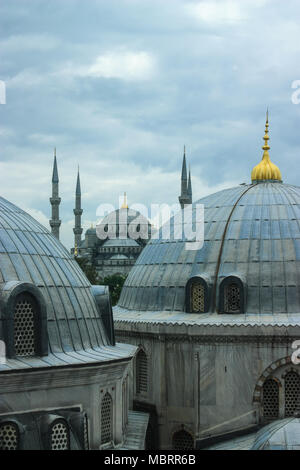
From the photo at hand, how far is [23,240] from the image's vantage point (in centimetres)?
1622

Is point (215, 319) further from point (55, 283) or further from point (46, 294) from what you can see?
point (46, 294)

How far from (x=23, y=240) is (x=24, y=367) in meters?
3.55

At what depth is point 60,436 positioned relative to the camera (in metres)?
13.9

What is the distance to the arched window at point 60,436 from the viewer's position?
1375 centimetres

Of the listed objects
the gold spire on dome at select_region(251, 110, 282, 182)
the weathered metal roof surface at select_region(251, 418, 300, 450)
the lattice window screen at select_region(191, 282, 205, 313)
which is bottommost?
the weathered metal roof surface at select_region(251, 418, 300, 450)

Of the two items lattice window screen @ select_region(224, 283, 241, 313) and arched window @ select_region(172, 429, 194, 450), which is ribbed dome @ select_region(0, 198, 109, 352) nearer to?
lattice window screen @ select_region(224, 283, 241, 313)

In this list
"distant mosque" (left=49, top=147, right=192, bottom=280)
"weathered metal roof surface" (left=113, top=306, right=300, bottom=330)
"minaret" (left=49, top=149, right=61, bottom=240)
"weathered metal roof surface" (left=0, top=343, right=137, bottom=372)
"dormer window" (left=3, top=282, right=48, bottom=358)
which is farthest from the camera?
"distant mosque" (left=49, top=147, right=192, bottom=280)

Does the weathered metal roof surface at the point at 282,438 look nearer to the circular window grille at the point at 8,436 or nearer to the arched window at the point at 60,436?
the arched window at the point at 60,436

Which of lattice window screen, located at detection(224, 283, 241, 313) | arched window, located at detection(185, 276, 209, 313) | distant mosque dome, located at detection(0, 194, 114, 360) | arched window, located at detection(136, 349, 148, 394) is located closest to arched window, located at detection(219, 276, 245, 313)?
lattice window screen, located at detection(224, 283, 241, 313)

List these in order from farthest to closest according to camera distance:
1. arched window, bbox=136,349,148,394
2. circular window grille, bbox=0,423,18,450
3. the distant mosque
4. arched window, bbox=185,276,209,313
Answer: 1. the distant mosque
2. arched window, bbox=136,349,148,394
3. arched window, bbox=185,276,209,313
4. circular window grille, bbox=0,423,18,450

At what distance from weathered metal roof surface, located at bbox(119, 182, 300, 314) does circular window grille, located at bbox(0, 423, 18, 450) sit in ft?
29.8

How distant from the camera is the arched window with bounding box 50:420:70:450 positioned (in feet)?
45.1
